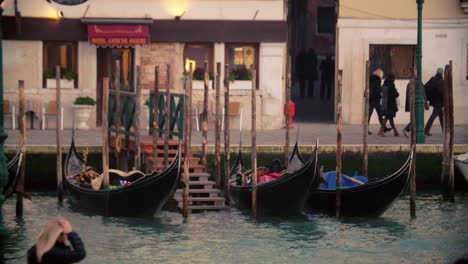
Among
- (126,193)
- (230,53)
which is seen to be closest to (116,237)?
(126,193)

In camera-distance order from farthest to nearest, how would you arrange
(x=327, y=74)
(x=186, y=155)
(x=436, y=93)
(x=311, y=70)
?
(x=311, y=70), (x=327, y=74), (x=436, y=93), (x=186, y=155)

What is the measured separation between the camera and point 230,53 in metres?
21.3

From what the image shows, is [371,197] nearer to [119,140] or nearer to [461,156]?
[461,156]

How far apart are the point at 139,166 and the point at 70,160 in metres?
1.16

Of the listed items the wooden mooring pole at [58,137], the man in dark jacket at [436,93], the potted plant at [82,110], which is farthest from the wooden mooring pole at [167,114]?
the man in dark jacket at [436,93]

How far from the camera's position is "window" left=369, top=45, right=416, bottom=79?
2200 cm

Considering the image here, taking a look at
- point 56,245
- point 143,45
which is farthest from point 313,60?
point 56,245

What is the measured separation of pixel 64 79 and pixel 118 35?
1.25m

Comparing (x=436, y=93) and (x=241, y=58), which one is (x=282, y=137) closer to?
(x=241, y=58)

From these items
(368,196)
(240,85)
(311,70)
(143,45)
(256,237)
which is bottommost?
(256,237)

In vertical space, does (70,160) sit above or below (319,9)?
below

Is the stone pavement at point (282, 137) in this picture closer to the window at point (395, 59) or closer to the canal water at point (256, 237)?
the window at point (395, 59)

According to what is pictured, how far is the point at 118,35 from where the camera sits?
A: 2067 centimetres

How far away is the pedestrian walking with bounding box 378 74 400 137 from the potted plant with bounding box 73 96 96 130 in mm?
4999
